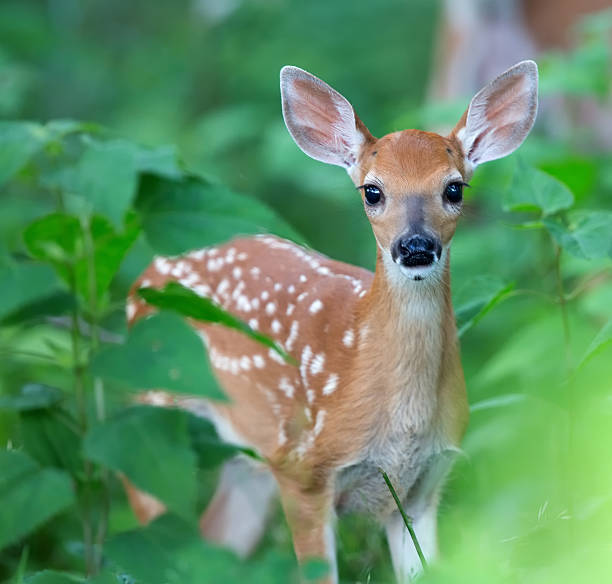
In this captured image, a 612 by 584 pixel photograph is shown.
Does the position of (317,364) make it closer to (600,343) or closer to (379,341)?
(379,341)

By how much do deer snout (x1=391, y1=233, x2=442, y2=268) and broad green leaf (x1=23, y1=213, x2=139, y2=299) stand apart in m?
0.57

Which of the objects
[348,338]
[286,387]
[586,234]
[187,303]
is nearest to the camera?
[187,303]

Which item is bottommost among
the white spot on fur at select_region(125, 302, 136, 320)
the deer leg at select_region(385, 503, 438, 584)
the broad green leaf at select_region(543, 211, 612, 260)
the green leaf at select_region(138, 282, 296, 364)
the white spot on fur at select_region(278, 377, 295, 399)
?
the deer leg at select_region(385, 503, 438, 584)

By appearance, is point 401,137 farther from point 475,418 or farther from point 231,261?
point 475,418

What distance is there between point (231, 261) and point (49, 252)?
122 cm

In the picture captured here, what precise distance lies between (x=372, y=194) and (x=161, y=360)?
2.91 feet

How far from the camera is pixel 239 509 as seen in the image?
12.5 feet

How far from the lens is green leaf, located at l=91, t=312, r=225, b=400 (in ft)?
5.63

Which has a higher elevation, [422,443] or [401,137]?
[401,137]

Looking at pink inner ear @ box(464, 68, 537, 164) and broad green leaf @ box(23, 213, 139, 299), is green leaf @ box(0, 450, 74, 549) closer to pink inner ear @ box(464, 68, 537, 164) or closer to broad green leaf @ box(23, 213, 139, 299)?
broad green leaf @ box(23, 213, 139, 299)

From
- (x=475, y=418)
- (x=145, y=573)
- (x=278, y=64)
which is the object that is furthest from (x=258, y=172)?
(x=145, y=573)

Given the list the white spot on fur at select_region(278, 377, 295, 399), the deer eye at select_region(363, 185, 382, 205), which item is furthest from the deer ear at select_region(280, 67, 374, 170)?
the white spot on fur at select_region(278, 377, 295, 399)

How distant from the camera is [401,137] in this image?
2.49 metres

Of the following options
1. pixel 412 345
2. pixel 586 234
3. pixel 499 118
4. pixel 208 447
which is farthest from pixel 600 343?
pixel 208 447
